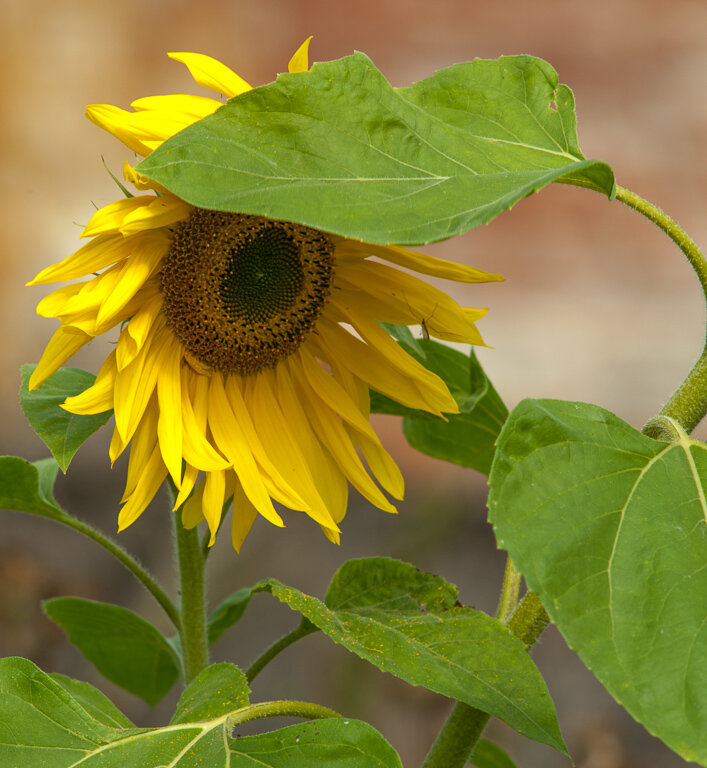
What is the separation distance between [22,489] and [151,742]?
241mm

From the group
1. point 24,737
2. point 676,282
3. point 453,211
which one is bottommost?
point 24,737

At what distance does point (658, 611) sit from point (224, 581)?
1.67 metres

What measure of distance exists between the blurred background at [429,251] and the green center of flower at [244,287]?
134cm

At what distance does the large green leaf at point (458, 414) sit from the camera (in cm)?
61

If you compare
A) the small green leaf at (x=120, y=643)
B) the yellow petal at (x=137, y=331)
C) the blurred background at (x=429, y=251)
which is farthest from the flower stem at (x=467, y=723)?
the blurred background at (x=429, y=251)

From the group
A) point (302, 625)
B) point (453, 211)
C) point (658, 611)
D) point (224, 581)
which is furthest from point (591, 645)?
point (224, 581)

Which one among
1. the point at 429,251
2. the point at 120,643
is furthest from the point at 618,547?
the point at 429,251

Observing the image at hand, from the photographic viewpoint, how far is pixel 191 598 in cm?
61

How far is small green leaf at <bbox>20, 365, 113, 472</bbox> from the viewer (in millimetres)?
519

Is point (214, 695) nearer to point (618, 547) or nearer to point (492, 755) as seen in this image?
point (618, 547)

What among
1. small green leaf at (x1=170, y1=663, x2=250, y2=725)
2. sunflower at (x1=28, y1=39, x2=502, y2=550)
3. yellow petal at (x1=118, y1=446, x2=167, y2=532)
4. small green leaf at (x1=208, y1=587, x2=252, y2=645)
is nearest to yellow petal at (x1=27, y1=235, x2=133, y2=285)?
sunflower at (x1=28, y1=39, x2=502, y2=550)

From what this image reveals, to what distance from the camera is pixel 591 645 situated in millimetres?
347

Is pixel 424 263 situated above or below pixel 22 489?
above

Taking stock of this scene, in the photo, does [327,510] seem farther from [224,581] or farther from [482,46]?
[482,46]
